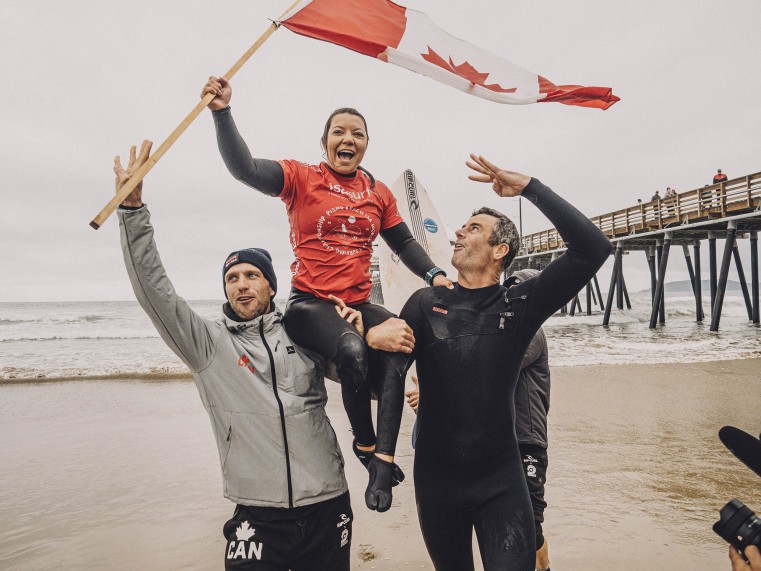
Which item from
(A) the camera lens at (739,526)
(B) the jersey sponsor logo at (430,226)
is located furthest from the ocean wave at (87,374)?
(A) the camera lens at (739,526)

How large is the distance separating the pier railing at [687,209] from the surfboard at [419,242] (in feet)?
34.7

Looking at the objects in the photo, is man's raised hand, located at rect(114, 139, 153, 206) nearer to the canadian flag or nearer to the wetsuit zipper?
the wetsuit zipper

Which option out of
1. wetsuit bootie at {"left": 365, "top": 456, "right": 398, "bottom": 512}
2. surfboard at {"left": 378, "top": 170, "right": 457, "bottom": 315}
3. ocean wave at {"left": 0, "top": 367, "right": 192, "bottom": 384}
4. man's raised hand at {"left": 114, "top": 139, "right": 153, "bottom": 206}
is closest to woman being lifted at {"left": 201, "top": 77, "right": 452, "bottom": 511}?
wetsuit bootie at {"left": 365, "top": 456, "right": 398, "bottom": 512}

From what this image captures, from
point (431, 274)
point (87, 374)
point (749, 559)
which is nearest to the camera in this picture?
point (749, 559)

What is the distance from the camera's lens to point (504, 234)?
237cm

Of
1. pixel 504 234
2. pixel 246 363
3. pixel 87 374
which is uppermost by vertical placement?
pixel 504 234

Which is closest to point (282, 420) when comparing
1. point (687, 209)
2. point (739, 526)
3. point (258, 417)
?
point (258, 417)

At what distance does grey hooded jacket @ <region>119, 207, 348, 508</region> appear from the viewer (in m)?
1.91

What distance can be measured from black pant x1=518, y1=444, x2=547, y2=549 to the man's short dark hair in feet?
3.98

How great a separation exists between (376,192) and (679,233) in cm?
2307

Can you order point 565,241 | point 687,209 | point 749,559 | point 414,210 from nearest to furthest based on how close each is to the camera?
1. point 749,559
2. point 565,241
3. point 414,210
4. point 687,209

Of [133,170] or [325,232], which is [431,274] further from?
[133,170]

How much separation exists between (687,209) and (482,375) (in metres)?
21.4

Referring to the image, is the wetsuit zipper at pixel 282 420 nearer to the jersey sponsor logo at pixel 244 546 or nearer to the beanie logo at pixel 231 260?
the jersey sponsor logo at pixel 244 546
